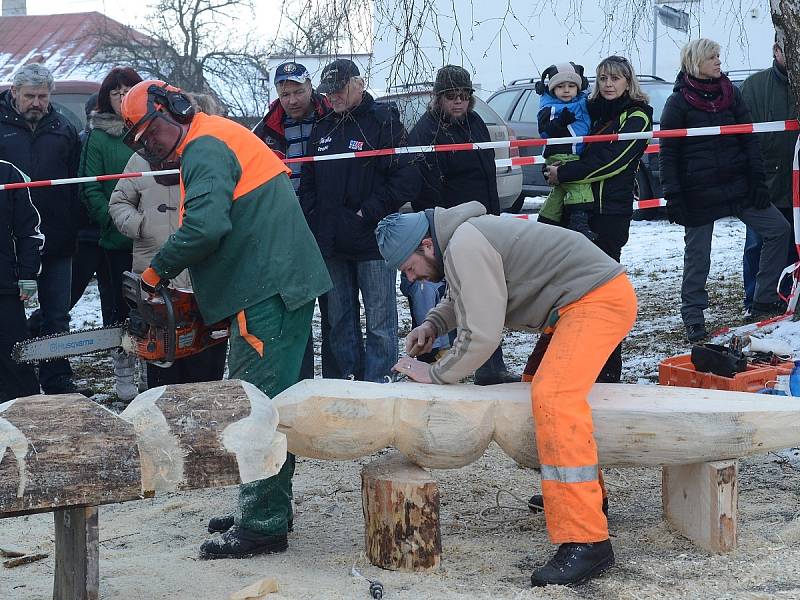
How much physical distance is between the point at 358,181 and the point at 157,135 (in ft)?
7.36

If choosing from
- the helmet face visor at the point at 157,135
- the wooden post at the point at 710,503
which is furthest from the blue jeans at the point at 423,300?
the helmet face visor at the point at 157,135

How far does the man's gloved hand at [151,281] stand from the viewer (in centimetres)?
389

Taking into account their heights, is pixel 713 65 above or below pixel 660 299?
above

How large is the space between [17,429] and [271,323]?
45.3 inches

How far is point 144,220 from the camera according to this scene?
564 centimetres

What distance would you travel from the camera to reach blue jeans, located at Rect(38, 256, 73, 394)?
640 centimetres

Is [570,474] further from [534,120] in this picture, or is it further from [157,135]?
[534,120]

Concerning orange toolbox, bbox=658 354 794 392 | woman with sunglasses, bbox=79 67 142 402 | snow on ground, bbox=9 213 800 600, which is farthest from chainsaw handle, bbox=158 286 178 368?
orange toolbox, bbox=658 354 794 392

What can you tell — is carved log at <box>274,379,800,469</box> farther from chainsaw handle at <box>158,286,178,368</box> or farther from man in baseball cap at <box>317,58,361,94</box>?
man in baseball cap at <box>317,58,361,94</box>

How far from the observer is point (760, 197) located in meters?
6.75

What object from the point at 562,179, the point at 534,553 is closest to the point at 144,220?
the point at 562,179

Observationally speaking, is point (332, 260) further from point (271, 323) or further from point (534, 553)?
point (534, 553)

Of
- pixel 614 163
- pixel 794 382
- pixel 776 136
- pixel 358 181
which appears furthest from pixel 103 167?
pixel 776 136

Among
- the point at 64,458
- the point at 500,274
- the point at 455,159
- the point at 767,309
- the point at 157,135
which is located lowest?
the point at 767,309
